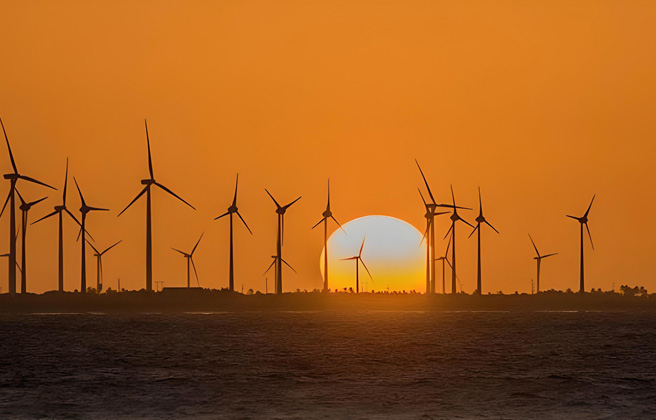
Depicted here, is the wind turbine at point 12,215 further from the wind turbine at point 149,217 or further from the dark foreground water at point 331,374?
the dark foreground water at point 331,374

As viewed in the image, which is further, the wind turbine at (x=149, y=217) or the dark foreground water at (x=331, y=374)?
the wind turbine at (x=149, y=217)

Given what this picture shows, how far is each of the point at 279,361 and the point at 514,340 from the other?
74.6 ft

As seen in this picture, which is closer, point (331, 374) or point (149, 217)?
point (331, 374)

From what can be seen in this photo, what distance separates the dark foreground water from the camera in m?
40.8

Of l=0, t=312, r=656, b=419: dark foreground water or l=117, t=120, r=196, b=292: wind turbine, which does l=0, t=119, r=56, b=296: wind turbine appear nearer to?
l=117, t=120, r=196, b=292: wind turbine

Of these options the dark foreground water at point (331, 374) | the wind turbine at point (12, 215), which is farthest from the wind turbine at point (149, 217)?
the dark foreground water at point (331, 374)

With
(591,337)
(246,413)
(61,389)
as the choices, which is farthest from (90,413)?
(591,337)

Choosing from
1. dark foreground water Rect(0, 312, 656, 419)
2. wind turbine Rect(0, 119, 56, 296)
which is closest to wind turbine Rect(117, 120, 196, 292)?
wind turbine Rect(0, 119, 56, 296)

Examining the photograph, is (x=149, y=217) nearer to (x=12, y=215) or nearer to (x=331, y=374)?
(x=12, y=215)

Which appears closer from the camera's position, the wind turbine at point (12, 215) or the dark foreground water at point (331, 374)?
the dark foreground water at point (331, 374)

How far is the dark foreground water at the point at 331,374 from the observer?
4084 cm

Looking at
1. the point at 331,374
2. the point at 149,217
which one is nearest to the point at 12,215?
the point at 149,217

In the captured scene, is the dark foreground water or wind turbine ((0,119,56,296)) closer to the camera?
the dark foreground water

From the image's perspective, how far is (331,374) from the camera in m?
54.2
